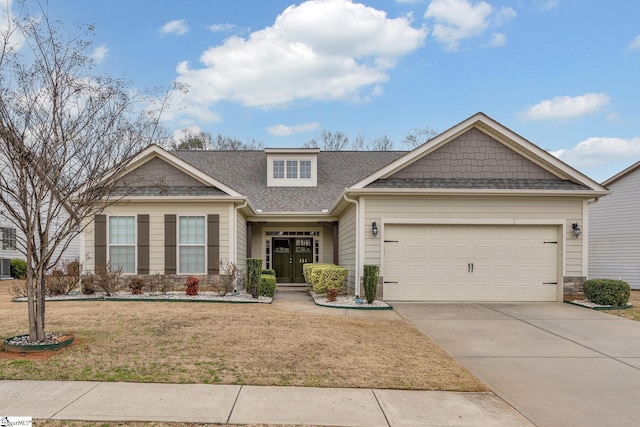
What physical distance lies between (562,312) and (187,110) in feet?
31.1

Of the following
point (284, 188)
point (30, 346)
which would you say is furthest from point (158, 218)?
point (30, 346)

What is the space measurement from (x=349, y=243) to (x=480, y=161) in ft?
14.5

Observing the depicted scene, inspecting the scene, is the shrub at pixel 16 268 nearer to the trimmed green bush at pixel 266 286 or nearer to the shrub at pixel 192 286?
the shrub at pixel 192 286

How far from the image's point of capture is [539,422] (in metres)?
3.69

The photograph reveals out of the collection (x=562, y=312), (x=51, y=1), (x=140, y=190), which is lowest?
(x=562, y=312)

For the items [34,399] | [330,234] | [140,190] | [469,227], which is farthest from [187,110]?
[330,234]

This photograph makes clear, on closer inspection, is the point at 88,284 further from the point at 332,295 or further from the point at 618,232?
the point at 618,232

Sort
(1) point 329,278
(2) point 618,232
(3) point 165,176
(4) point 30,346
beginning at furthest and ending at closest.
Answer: (2) point 618,232
(3) point 165,176
(1) point 329,278
(4) point 30,346

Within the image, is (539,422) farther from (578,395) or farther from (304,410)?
(304,410)

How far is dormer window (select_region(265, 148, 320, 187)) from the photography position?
17.0m

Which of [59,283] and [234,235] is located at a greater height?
[234,235]

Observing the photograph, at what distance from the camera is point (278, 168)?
1719cm

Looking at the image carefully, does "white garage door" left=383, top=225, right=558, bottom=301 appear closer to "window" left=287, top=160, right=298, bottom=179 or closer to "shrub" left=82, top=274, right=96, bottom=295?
"window" left=287, top=160, right=298, bottom=179

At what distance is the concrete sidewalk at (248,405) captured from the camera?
3576mm
